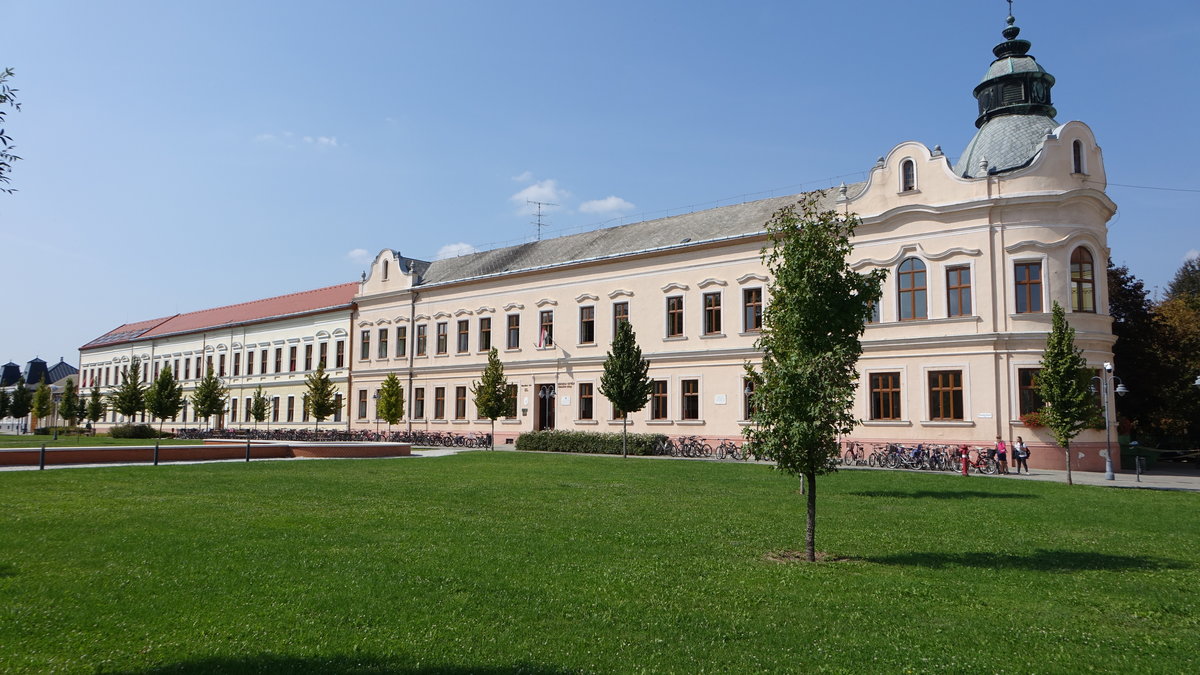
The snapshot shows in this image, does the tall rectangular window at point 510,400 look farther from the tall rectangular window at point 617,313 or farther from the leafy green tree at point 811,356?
the leafy green tree at point 811,356

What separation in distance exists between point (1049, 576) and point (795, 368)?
4180 mm

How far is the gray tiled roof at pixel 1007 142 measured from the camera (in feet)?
108

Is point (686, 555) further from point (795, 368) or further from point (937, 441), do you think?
point (937, 441)

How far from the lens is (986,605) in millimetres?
8781

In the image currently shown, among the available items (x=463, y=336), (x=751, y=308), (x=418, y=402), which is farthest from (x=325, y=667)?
(x=418, y=402)

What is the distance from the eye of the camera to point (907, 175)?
3409cm

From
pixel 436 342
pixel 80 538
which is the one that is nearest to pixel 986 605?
pixel 80 538

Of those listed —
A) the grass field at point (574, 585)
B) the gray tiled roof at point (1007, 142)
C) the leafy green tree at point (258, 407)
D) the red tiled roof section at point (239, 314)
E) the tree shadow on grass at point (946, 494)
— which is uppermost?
the gray tiled roof at point (1007, 142)

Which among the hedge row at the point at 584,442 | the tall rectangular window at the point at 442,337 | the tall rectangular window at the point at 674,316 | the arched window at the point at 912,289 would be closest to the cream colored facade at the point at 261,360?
the tall rectangular window at the point at 442,337

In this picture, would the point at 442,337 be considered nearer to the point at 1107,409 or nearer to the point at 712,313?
the point at 712,313

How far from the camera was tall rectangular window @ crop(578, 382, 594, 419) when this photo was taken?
44281 mm

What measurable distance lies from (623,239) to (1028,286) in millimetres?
21263

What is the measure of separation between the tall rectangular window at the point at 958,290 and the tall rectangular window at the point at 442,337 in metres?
31.2

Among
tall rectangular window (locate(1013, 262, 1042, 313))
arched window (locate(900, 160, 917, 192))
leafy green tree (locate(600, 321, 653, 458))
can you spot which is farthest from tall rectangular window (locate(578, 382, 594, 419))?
tall rectangular window (locate(1013, 262, 1042, 313))
